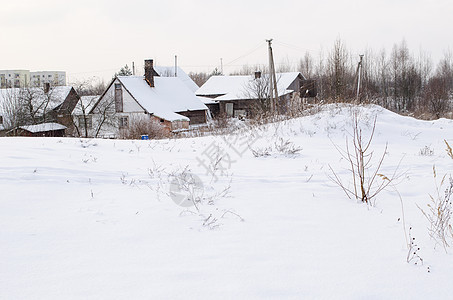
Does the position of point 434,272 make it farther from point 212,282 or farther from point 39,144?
point 39,144

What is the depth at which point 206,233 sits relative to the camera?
124 inches

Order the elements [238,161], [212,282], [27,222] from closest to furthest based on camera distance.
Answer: [212,282], [27,222], [238,161]

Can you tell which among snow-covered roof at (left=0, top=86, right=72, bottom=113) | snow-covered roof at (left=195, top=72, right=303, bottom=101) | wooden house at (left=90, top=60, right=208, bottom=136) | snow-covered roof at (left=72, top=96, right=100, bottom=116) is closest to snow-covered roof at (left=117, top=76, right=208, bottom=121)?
wooden house at (left=90, top=60, right=208, bottom=136)

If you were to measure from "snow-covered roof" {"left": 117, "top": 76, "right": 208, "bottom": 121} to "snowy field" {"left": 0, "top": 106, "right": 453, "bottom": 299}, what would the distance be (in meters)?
23.6

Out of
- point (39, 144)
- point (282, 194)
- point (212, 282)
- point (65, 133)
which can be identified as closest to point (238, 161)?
point (282, 194)

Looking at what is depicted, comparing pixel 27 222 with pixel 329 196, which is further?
pixel 329 196

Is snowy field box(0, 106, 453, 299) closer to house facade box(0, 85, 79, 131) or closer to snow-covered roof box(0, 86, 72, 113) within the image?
house facade box(0, 85, 79, 131)

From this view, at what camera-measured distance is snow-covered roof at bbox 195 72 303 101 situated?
1619 inches

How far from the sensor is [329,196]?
418 centimetres

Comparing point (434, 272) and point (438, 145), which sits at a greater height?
point (438, 145)

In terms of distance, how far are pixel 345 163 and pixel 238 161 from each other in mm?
1831

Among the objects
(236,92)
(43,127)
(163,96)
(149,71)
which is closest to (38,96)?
(43,127)

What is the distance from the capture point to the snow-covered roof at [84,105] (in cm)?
2913

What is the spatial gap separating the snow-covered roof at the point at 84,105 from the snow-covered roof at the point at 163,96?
3037 mm
